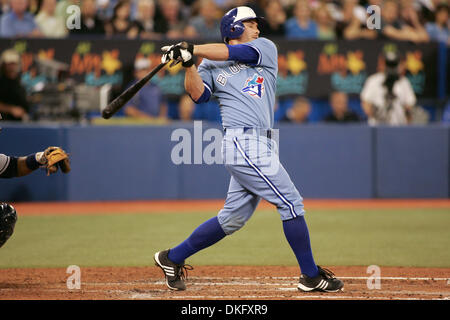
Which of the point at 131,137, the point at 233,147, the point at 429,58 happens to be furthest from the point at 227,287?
the point at 429,58

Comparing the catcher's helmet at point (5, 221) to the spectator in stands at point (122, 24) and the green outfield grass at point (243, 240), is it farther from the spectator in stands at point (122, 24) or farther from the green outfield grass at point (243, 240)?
the spectator in stands at point (122, 24)

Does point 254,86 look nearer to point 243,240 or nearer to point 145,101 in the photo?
point 243,240

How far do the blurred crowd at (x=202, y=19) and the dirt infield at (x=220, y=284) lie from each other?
645 cm

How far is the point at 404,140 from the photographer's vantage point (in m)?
11.1

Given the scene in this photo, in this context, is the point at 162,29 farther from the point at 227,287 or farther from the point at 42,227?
the point at 227,287

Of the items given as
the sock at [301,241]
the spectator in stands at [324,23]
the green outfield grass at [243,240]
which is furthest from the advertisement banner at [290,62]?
the sock at [301,241]

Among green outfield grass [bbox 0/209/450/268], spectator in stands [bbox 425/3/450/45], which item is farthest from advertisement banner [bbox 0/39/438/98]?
green outfield grass [bbox 0/209/450/268]

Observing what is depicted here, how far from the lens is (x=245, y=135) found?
185 inches

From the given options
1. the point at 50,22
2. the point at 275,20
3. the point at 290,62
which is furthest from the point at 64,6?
the point at 290,62

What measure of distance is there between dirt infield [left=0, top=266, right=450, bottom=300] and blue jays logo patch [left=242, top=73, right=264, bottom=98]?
1404mm

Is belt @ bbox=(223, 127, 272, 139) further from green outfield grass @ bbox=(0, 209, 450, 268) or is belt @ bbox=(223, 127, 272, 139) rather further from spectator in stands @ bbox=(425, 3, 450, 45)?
spectator in stands @ bbox=(425, 3, 450, 45)

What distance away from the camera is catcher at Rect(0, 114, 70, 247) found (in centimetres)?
485

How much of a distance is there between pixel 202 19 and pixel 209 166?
3033mm

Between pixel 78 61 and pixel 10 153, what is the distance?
2000 mm
